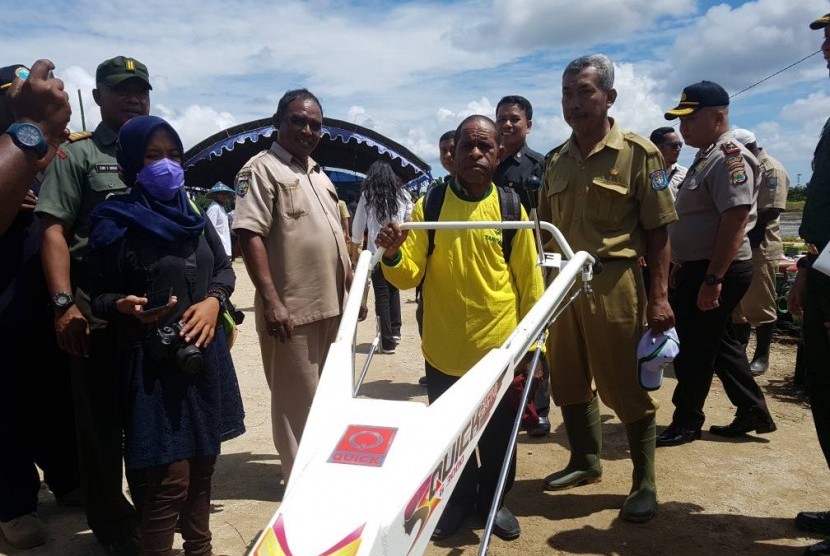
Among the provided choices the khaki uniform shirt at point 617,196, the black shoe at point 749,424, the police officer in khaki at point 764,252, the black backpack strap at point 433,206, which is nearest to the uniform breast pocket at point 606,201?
the khaki uniform shirt at point 617,196

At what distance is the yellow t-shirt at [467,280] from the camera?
115 inches

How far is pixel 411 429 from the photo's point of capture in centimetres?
167

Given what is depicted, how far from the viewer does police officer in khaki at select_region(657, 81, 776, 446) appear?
12.5 ft

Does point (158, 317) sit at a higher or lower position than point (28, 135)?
lower

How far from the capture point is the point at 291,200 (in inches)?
128

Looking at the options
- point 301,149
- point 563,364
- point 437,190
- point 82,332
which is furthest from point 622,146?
point 82,332

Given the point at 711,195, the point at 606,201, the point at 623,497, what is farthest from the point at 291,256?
the point at 711,195

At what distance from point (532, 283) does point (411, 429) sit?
60.0 inches

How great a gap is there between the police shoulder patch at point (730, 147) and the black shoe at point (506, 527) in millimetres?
2630

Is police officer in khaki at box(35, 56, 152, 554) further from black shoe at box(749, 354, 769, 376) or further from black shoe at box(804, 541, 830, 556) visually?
black shoe at box(749, 354, 769, 376)

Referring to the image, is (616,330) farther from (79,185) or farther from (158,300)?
(79,185)

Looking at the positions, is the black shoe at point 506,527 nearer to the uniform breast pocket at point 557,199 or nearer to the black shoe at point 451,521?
the black shoe at point 451,521

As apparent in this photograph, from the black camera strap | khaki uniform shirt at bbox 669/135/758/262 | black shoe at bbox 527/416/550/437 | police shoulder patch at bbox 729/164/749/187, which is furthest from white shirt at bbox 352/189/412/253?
the black camera strap

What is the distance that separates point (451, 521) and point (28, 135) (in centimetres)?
260
